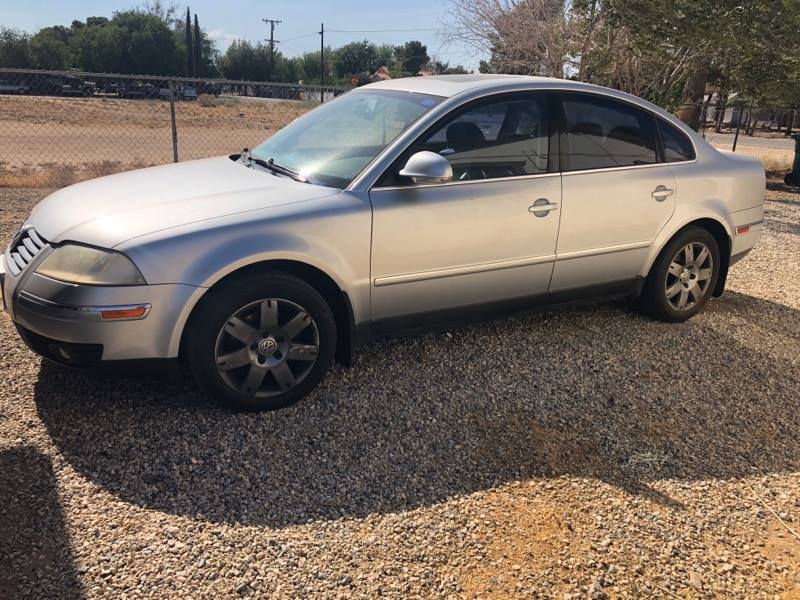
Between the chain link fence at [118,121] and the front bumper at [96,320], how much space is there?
5.94 meters

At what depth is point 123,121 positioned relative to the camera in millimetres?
21203

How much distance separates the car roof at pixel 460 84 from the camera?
4016mm

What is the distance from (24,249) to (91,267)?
Answer: 26.3 inches

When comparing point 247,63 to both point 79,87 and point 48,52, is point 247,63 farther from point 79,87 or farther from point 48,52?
point 79,87

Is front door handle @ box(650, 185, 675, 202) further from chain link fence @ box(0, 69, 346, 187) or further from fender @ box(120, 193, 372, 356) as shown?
chain link fence @ box(0, 69, 346, 187)

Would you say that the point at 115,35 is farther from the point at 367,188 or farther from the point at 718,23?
the point at 367,188

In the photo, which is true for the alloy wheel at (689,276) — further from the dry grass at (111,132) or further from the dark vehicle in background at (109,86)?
the dark vehicle in background at (109,86)

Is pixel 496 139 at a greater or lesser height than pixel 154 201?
greater

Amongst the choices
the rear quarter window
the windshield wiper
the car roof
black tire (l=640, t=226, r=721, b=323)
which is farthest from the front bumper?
the rear quarter window

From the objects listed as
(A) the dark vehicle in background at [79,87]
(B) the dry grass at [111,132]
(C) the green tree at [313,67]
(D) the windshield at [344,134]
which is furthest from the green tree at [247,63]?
(D) the windshield at [344,134]

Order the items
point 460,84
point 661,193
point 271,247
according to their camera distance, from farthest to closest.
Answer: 1. point 661,193
2. point 460,84
3. point 271,247

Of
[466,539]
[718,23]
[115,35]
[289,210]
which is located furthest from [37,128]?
[115,35]

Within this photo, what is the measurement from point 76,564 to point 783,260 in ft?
23.5

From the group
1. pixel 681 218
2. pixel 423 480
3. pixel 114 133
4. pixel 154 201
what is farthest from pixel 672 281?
pixel 114 133
